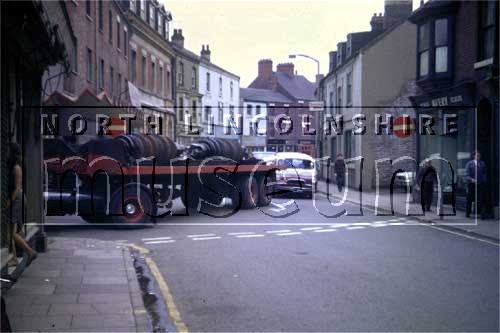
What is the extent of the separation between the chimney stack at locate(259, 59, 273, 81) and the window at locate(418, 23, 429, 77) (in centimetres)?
5751

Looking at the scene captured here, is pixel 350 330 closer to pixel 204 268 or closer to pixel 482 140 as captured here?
pixel 204 268

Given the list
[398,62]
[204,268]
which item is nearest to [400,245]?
[204,268]

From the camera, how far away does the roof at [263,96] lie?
69.7m

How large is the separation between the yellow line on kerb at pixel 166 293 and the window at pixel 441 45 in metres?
13.9

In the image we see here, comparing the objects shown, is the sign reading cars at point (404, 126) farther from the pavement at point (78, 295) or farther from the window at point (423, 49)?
the pavement at point (78, 295)

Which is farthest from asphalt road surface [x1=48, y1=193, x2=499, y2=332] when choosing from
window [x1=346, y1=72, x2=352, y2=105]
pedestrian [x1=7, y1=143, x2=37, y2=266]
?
window [x1=346, y1=72, x2=352, y2=105]

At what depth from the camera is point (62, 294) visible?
7609mm

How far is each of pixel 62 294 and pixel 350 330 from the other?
11.9ft

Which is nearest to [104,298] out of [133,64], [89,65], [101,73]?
[89,65]

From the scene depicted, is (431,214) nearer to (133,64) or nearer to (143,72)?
(133,64)

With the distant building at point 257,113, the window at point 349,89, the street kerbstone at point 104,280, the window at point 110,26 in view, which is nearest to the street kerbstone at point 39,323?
the street kerbstone at point 104,280

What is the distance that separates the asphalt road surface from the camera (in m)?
6.69

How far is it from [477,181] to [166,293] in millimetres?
11814

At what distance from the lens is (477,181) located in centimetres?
1709
